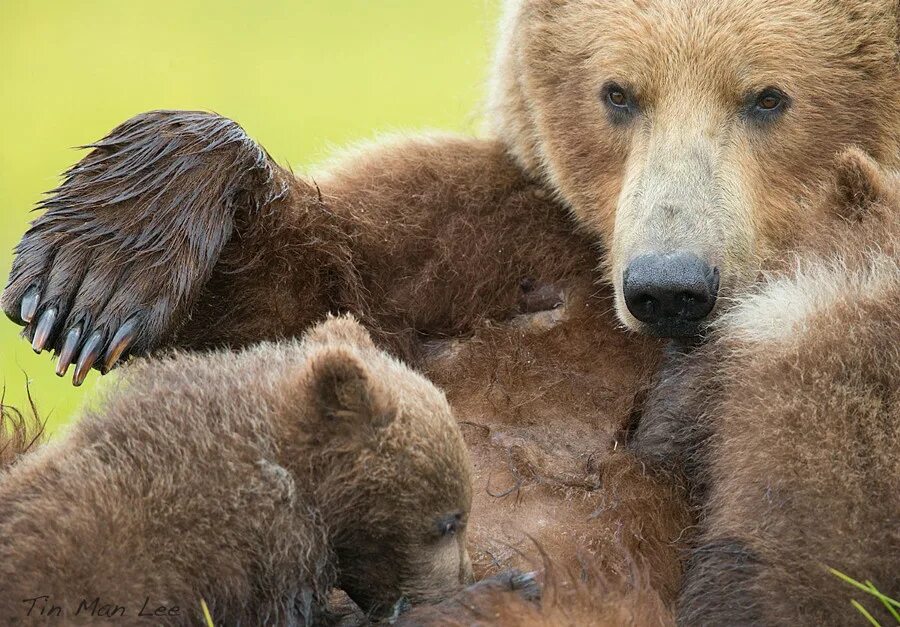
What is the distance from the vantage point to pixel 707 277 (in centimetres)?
411

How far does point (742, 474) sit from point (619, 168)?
1.67 m

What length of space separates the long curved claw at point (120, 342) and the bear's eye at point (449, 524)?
1301 mm

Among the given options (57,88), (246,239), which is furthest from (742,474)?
(57,88)

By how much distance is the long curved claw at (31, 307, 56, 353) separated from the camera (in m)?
4.11

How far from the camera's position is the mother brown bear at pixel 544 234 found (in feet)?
13.5

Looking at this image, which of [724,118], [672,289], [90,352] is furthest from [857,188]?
→ [90,352]

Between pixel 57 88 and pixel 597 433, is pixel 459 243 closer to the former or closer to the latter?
pixel 597 433

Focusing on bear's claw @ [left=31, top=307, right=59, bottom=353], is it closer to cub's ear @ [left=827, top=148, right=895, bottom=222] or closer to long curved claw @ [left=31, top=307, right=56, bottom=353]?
long curved claw @ [left=31, top=307, right=56, bottom=353]

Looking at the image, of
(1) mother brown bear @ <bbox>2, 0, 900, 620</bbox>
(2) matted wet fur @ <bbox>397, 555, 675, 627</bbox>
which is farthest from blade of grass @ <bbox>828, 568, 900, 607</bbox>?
(1) mother brown bear @ <bbox>2, 0, 900, 620</bbox>

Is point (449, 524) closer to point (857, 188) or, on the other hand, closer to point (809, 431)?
point (809, 431)

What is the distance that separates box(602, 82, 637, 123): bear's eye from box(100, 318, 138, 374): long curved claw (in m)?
1.79

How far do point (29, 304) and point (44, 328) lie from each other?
9 centimetres

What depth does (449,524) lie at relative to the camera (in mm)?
3307
